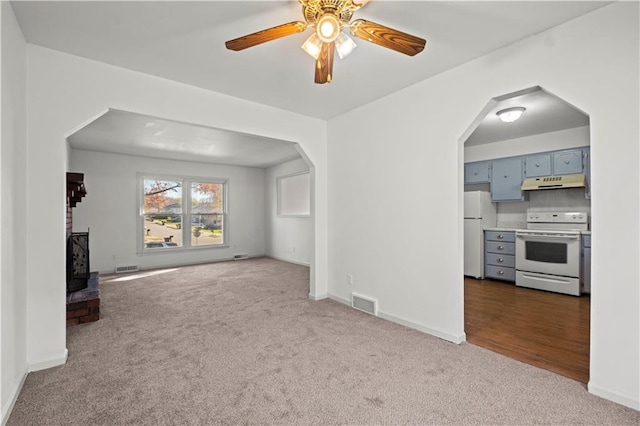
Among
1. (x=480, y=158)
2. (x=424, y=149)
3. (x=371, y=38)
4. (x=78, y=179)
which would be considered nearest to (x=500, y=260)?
(x=480, y=158)

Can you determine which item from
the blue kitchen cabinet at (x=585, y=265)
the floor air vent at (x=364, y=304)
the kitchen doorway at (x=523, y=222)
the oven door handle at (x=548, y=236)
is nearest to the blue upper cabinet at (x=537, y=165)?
the kitchen doorway at (x=523, y=222)

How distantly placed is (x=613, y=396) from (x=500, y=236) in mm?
3757

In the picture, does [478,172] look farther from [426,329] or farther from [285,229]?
[285,229]

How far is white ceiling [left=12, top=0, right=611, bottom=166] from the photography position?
1.97 meters

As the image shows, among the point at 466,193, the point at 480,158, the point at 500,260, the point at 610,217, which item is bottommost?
the point at 500,260

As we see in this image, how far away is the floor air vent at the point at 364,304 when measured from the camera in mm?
3562

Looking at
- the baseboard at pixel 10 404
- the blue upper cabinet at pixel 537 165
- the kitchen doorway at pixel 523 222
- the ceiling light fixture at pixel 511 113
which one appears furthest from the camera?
the blue upper cabinet at pixel 537 165

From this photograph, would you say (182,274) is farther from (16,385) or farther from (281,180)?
(16,385)

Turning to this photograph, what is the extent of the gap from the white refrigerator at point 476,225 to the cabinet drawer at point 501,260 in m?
0.12

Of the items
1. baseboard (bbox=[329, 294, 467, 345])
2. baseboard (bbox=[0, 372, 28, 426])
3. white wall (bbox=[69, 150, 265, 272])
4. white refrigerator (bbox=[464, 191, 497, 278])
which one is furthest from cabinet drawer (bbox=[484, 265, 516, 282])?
baseboard (bbox=[0, 372, 28, 426])

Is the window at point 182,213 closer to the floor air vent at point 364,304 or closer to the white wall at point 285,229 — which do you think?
the white wall at point 285,229

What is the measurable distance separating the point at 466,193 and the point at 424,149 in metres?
3.22

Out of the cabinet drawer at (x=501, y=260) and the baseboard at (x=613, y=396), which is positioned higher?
the cabinet drawer at (x=501, y=260)

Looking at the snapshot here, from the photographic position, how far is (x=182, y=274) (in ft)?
19.7
